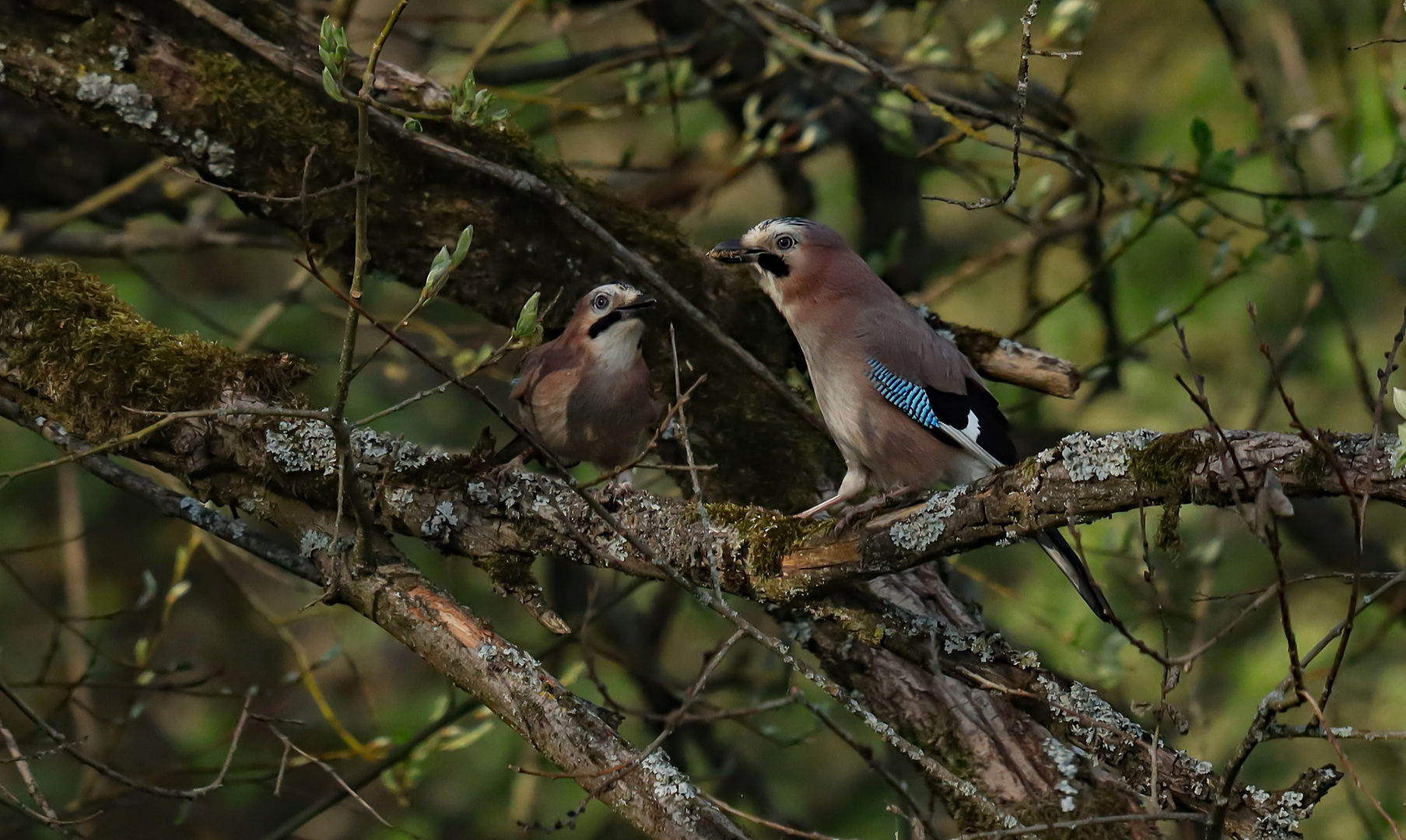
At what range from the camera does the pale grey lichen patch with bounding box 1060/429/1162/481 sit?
297 centimetres

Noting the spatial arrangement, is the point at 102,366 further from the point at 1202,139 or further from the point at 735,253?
the point at 1202,139

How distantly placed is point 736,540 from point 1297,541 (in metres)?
4.47

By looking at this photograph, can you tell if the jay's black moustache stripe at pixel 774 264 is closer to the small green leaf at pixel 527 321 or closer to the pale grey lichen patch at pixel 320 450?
the pale grey lichen patch at pixel 320 450

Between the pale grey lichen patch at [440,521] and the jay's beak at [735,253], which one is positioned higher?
the jay's beak at [735,253]

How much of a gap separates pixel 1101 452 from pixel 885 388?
194 centimetres

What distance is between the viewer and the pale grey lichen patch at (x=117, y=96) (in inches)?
189

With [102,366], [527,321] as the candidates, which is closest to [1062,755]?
[527,321]

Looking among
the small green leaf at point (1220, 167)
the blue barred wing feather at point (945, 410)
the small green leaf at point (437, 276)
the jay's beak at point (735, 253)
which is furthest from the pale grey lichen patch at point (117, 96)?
the small green leaf at point (1220, 167)

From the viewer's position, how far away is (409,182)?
5.11 meters

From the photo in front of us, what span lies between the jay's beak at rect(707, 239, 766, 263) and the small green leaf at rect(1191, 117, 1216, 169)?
1.89 metres

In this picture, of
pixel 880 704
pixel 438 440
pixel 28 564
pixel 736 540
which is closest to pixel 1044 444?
pixel 880 704

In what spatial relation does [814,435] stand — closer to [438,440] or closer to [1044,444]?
[1044,444]

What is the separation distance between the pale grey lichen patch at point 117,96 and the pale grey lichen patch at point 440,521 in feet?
6.45

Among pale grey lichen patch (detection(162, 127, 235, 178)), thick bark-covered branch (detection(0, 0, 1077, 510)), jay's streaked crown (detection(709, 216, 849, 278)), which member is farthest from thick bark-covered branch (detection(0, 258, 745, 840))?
jay's streaked crown (detection(709, 216, 849, 278))
